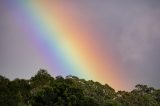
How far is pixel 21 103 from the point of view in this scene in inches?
4235

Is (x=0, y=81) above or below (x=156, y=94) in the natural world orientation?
below

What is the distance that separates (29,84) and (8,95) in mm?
29857

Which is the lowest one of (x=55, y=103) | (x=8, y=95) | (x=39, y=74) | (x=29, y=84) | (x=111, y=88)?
(x=8, y=95)

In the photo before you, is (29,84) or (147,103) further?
(147,103)

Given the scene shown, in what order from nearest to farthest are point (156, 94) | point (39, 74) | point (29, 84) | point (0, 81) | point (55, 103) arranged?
point (0, 81) < point (55, 103) < point (29, 84) < point (39, 74) < point (156, 94)

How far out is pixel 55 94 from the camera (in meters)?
126

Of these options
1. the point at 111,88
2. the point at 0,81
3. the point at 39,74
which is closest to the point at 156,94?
the point at 111,88

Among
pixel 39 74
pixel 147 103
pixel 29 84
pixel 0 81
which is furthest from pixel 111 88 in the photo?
pixel 0 81

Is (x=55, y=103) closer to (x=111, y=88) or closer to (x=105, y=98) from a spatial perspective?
(x=105, y=98)

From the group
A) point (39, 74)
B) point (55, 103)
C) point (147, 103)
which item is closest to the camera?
point (55, 103)

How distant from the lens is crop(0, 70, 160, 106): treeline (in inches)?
4316

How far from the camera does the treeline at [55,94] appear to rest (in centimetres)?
10962

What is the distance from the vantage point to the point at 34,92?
125 metres

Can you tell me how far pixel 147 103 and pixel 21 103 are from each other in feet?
213
